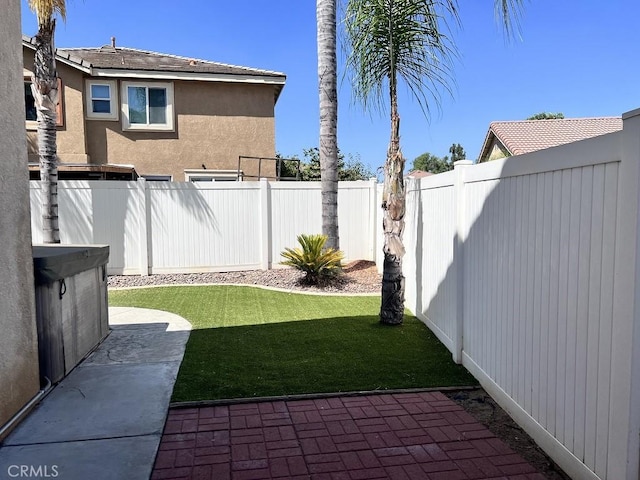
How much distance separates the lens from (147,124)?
1603 centimetres

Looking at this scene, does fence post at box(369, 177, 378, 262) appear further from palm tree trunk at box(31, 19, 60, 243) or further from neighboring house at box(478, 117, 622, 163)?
neighboring house at box(478, 117, 622, 163)

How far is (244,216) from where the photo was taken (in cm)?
1243

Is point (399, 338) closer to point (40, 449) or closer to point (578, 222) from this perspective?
point (578, 222)

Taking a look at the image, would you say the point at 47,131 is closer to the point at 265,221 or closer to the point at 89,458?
the point at 265,221

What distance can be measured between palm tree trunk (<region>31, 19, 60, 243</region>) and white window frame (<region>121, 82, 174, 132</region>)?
5315 millimetres

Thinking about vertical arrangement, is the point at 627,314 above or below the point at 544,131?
below

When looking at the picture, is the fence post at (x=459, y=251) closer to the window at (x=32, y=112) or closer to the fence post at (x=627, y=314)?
the fence post at (x=627, y=314)

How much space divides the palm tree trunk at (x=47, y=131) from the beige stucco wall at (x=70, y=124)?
194 inches

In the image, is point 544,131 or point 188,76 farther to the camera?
point 544,131

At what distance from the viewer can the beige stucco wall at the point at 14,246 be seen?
3.89 metres

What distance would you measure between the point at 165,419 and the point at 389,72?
5272 millimetres

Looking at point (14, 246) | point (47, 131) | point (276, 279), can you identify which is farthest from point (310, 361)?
point (47, 131)

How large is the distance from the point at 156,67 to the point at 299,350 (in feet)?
43.3

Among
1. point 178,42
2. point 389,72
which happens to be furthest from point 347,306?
point 178,42
